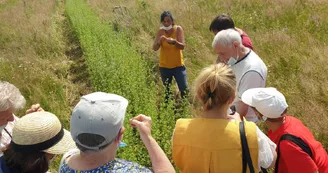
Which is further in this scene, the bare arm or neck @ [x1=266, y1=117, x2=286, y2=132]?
neck @ [x1=266, y1=117, x2=286, y2=132]

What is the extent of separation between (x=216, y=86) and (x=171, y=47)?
8.80 ft

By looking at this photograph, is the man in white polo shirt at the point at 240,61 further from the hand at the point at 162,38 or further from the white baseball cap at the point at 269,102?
the hand at the point at 162,38

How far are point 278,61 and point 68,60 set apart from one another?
497 cm

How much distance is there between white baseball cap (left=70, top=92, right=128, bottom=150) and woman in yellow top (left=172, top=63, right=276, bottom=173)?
1.64 feet

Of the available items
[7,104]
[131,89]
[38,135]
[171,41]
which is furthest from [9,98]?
[171,41]

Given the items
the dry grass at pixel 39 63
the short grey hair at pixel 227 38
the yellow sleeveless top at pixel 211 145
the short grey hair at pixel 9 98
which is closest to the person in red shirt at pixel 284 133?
the yellow sleeveless top at pixel 211 145

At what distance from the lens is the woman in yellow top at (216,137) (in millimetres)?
1716

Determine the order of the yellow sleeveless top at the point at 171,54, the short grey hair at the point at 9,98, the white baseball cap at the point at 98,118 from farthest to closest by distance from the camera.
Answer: the yellow sleeveless top at the point at 171,54 < the short grey hair at the point at 9,98 < the white baseball cap at the point at 98,118

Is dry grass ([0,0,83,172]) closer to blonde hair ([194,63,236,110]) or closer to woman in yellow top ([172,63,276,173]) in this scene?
woman in yellow top ([172,63,276,173])

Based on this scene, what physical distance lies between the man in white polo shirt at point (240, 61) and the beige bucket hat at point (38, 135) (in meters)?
1.43

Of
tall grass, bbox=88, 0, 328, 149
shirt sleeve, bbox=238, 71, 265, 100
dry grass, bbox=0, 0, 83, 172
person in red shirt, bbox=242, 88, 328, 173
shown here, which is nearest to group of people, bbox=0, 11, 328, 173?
person in red shirt, bbox=242, 88, 328, 173

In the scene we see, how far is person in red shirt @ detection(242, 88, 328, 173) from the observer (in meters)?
1.92

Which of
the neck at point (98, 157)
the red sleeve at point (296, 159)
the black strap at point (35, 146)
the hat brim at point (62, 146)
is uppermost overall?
the neck at point (98, 157)

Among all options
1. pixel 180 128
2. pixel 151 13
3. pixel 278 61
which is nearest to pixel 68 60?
pixel 151 13
